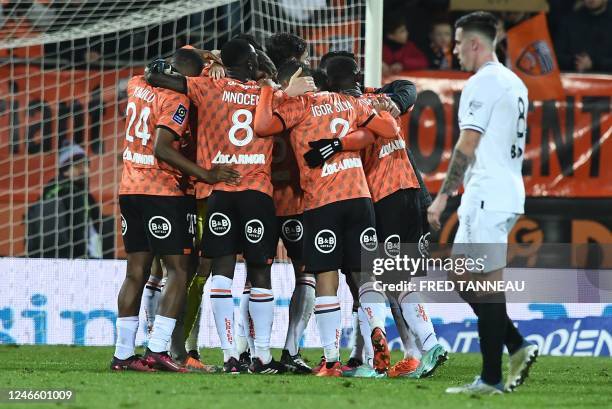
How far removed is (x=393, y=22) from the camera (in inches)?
567

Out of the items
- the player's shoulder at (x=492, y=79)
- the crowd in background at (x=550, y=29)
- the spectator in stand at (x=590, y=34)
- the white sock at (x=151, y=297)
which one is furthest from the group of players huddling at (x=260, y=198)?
the spectator in stand at (x=590, y=34)

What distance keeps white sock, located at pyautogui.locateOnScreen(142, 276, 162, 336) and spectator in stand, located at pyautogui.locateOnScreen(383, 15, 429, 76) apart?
5.84m

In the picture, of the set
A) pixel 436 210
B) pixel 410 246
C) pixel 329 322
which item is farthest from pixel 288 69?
pixel 436 210

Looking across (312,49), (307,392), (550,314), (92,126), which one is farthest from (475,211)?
(92,126)

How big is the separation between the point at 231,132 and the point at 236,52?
550 mm

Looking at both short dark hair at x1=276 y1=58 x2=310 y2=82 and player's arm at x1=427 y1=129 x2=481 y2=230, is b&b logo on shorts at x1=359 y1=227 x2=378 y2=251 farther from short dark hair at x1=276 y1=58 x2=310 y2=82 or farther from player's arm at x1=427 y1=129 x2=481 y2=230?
player's arm at x1=427 y1=129 x2=481 y2=230

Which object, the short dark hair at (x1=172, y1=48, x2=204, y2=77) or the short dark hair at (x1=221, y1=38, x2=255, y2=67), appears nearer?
the short dark hair at (x1=221, y1=38, x2=255, y2=67)

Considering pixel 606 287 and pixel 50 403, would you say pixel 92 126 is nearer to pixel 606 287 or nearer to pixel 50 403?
pixel 606 287

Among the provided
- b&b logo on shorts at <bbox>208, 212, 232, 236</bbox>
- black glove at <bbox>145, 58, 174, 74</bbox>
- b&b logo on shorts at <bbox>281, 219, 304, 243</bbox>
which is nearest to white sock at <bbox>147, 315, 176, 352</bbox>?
b&b logo on shorts at <bbox>208, 212, 232, 236</bbox>

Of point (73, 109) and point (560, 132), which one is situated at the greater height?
point (73, 109)

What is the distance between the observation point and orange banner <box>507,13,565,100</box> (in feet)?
43.9

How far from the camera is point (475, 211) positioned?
6320 mm

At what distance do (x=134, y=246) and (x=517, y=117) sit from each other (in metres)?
2.87

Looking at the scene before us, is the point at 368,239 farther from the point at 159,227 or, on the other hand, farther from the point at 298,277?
the point at 159,227
